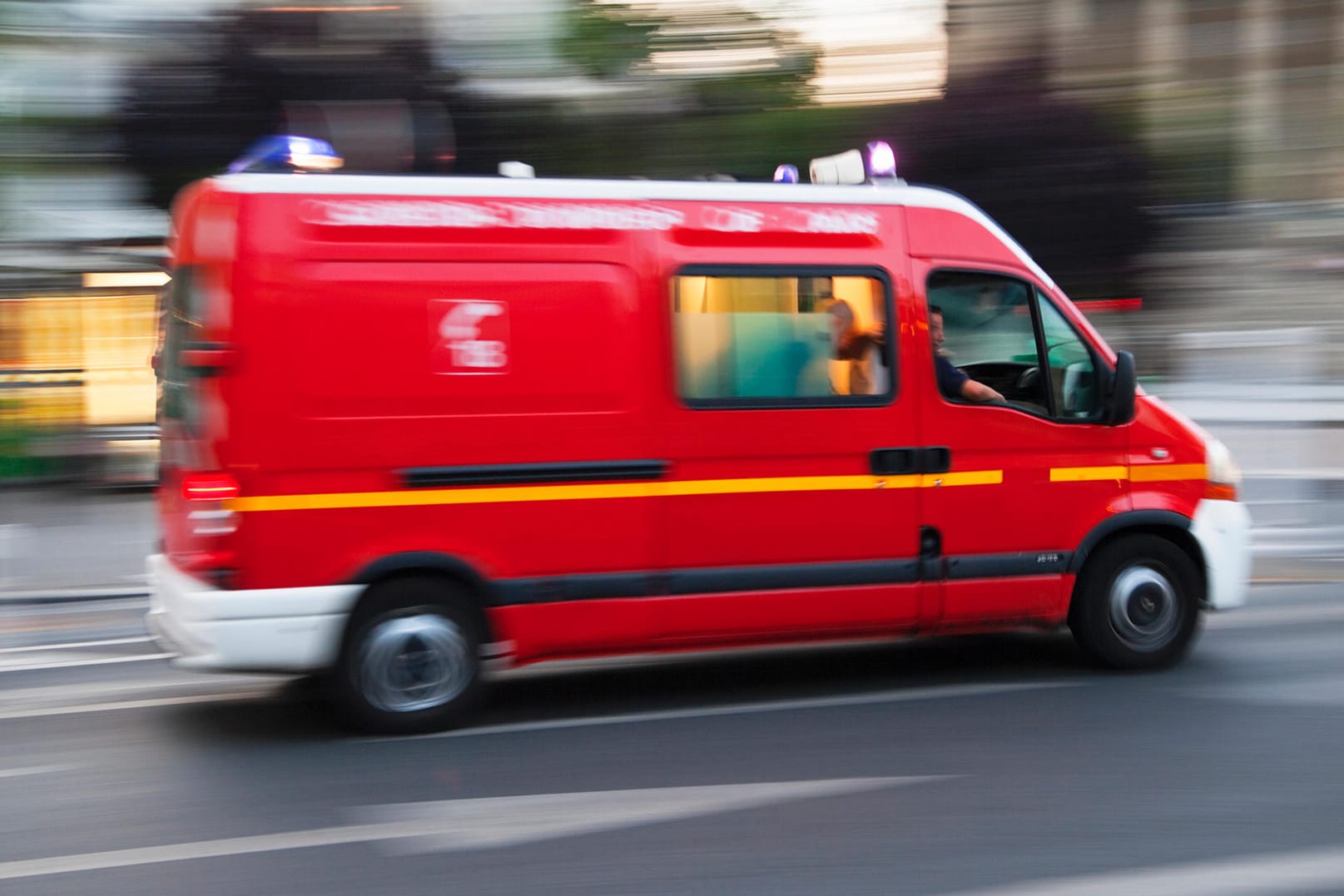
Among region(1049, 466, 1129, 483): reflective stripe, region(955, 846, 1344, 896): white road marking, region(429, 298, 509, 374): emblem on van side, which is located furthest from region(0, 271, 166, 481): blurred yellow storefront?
region(955, 846, 1344, 896): white road marking

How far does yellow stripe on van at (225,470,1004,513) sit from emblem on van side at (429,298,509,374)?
50 centimetres

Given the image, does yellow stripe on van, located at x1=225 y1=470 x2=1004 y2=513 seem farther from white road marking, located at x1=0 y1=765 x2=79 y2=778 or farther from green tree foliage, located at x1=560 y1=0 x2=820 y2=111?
green tree foliage, located at x1=560 y1=0 x2=820 y2=111

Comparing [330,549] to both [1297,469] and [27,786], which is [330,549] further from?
[1297,469]

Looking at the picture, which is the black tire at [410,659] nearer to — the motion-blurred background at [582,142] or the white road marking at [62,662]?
the white road marking at [62,662]

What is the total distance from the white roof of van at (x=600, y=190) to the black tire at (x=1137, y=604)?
4.49 ft

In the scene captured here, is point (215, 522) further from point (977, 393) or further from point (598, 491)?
point (977, 393)

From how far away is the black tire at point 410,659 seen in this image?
6.02 meters

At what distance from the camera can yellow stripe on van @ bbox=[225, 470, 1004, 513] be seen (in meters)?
5.84

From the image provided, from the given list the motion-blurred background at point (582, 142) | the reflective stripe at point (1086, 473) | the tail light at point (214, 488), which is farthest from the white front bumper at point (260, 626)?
the motion-blurred background at point (582, 142)

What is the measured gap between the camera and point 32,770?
5785mm

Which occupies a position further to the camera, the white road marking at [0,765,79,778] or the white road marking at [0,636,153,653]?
the white road marking at [0,636,153,653]

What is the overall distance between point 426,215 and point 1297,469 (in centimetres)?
844

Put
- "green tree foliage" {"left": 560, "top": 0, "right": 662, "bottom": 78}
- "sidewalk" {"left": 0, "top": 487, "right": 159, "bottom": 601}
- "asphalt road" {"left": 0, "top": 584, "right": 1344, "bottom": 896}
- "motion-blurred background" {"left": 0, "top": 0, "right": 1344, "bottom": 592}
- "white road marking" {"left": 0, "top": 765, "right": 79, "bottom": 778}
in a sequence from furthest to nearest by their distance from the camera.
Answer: "green tree foliage" {"left": 560, "top": 0, "right": 662, "bottom": 78}, "motion-blurred background" {"left": 0, "top": 0, "right": 1344, "bottom": 592}, "sidewalk" {"left": 0, "top": 487, "right": 159, "bottom": 601}, "white road marking" {"left": 0, "top": 765, "right": 79, "bottom": 778}, "asphalt road" {"left": 0, "top": 584, "right": 1344, "bottom": 896}

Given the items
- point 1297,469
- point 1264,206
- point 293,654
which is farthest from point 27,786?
point 1264,206
